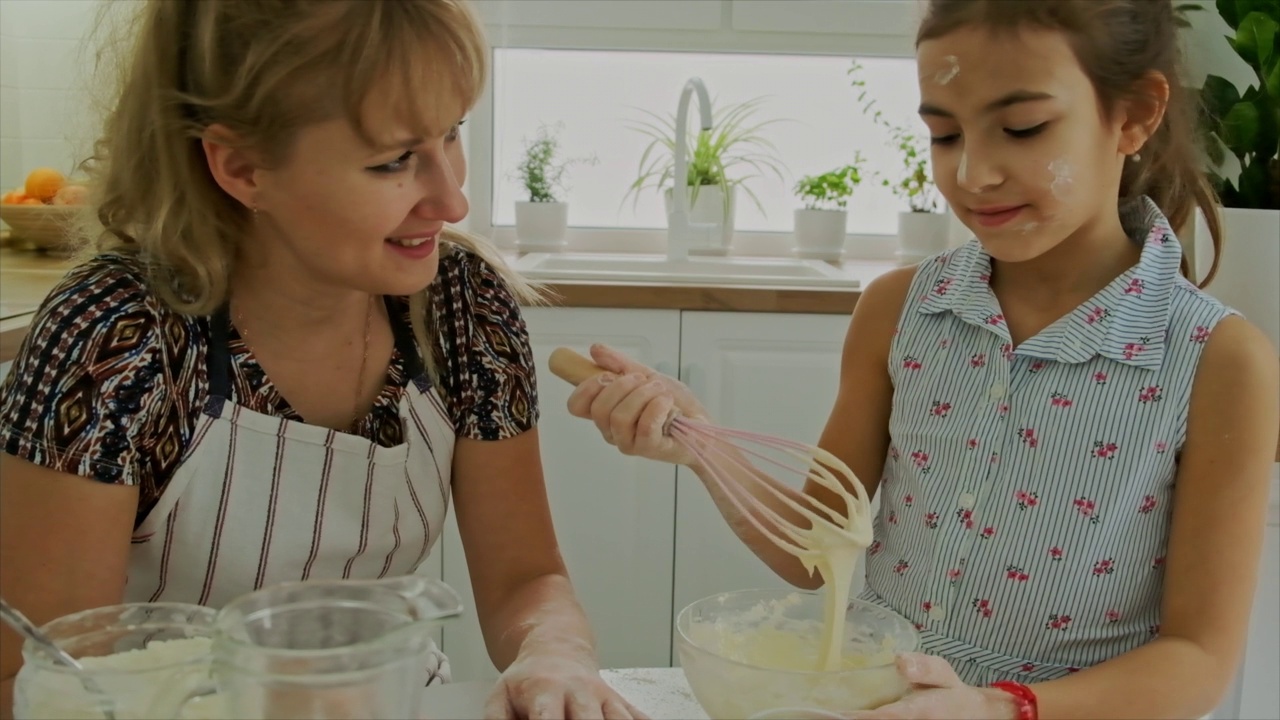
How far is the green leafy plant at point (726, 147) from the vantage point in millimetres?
2967

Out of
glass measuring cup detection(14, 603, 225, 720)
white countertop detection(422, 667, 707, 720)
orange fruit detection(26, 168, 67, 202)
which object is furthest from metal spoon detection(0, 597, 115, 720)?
orange fruit detection(26, 168, 67, 202)

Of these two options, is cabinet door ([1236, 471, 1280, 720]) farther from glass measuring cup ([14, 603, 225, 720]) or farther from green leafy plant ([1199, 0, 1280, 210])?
glass measuring cup ([14, 603, 225, 720])

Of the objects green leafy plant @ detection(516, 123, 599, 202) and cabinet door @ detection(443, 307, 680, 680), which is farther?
green leafy plant @ detection(516, 123, 599, 202)

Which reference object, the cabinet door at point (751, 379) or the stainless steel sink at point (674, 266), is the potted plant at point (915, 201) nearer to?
the stainless steel sink at point (674, 266)

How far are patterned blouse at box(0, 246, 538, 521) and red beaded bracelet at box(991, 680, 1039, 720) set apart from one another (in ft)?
2.09

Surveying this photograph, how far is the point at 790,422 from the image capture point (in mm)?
2355

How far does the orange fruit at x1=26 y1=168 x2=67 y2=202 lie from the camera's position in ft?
7.79

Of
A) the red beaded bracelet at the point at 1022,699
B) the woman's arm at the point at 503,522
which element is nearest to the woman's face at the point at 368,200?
the woman's arm at the point at 503,522

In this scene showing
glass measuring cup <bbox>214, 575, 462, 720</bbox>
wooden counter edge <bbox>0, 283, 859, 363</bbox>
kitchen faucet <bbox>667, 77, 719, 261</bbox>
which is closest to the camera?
glass measuring cup <bbox>214, 575, 462, 720</bbox>

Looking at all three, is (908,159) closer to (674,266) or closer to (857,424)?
(674,266)

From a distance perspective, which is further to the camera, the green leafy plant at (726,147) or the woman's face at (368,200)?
the green leafy plant at (726,147)

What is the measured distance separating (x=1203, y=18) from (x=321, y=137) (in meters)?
2.08

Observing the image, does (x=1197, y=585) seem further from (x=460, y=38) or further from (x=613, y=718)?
(x=460, y=38)

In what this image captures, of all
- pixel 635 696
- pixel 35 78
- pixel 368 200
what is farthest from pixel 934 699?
pixel 35 78
